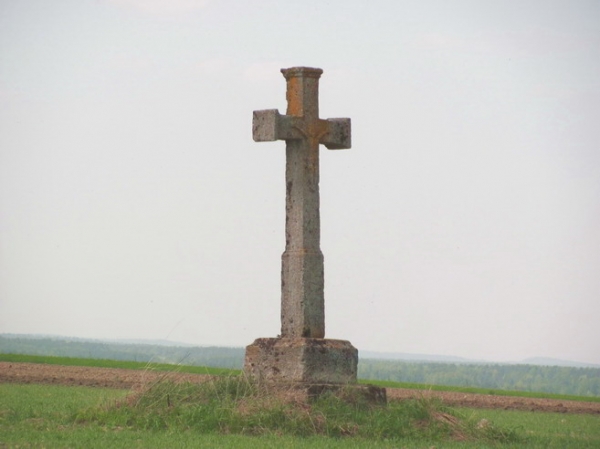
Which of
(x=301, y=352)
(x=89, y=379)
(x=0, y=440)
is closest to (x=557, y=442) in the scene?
(x=301, y=352)

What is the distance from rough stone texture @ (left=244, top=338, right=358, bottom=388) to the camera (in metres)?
14.8

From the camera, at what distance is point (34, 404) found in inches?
659

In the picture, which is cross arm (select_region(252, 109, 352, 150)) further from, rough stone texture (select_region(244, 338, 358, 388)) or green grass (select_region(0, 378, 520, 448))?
green grass (select_region(0, 378, 520, 448))

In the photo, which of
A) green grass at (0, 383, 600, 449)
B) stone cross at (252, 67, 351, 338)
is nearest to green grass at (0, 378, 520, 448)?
green grass at (0, 383, 600, 449)

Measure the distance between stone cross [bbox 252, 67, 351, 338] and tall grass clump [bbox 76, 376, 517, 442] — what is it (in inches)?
51.2

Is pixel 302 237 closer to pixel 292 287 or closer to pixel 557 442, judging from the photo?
pixel 292 287

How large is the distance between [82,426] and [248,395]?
227 cm

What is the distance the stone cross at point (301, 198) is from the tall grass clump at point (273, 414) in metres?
1.30

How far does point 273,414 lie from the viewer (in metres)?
13.7

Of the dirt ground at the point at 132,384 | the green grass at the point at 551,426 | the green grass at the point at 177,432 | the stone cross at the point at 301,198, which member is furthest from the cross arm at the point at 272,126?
the dirt ground at the point at 132,384

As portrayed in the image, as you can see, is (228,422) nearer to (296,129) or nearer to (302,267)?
(302,267)

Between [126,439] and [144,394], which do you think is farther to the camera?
[144,394]

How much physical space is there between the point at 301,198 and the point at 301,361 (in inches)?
97.6

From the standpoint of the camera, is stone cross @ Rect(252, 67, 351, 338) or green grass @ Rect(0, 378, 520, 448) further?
stone cross @ Rect(252, 67, 351, 338)
